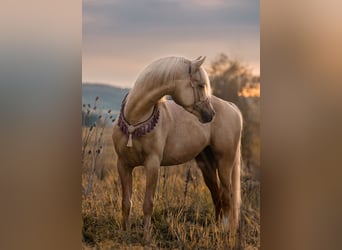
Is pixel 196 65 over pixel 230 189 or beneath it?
over

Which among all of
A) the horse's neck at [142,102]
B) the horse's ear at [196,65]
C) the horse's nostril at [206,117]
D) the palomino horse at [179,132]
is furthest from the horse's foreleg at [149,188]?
the horse's ear at [196,65]

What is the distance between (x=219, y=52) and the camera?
3850mm

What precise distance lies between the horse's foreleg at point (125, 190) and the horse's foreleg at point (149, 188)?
0.09 m

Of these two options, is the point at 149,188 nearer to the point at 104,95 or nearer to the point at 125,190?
the point at 125,190

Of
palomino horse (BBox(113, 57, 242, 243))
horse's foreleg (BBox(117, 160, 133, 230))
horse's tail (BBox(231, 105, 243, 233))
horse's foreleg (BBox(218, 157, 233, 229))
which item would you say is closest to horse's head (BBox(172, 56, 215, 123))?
palomino horse (BBox(113, 57, 242, 243))

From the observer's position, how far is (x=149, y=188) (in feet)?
12.6

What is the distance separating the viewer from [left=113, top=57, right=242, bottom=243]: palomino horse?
382cm

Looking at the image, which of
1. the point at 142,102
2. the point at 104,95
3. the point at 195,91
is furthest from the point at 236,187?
the point at 104,95

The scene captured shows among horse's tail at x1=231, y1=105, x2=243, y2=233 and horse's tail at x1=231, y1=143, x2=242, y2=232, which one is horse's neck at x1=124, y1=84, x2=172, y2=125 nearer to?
horse's tail at x1=231, y1=105, x2=243, y2=233

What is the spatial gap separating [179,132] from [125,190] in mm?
457
